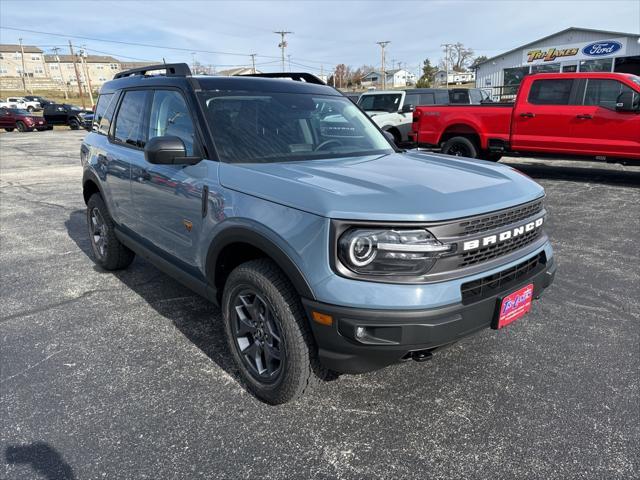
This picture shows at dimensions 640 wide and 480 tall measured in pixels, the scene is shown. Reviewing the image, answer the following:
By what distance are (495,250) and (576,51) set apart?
29628mm

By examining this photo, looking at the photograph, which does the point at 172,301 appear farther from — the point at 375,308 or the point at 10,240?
the point at 10,240

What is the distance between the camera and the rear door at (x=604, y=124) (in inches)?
322

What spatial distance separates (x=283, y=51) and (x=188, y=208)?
Answer: 76.0 meters

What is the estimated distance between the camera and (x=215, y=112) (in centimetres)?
303

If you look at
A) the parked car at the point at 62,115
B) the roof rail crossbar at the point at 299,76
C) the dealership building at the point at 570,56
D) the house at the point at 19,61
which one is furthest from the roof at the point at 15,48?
the roof rail crossbar at the point at 299,76

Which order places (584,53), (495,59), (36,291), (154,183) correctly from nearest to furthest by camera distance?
(154,183) → (36,291) → (584,53) → (495,59)

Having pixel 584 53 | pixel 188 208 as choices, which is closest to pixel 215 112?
pixel 188 208

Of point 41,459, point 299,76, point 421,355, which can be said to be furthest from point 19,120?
point 421,355

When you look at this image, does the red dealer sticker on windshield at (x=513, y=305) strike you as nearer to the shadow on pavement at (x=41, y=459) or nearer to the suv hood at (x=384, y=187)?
the suv hood at (x=384, y=187)

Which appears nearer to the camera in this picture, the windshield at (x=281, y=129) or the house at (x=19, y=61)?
the windshield at (x=281, y=129)

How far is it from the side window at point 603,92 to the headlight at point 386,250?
8.20 m

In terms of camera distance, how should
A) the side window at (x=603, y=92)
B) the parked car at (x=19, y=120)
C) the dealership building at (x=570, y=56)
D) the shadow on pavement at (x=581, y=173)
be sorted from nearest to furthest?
1. the side window at (x=603, y=92)
2. the shadow on pavement at (x=581, y=173)
3. the dealership building at (x=570, y=56)
4. the parked car at (x=19, y=120)

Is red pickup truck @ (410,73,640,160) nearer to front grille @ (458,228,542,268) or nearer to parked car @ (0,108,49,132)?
front grille @ (458,228,542,268)

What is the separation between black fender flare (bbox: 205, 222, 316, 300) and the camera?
2213 millimetres
